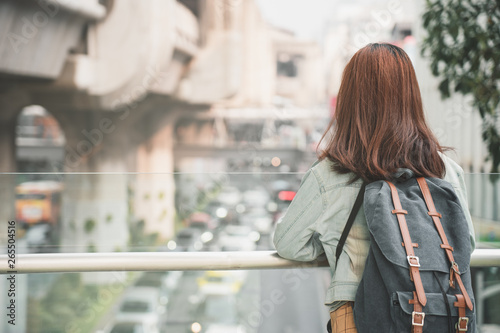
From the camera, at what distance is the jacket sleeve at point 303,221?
142 centimetres

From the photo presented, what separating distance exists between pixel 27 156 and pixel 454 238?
653 inches

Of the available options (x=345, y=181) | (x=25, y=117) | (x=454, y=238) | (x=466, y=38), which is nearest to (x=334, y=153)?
(x=345, y=181)

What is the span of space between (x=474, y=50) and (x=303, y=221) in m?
2.55

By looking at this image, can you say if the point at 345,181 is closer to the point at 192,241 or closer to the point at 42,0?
Answer: the point at 192,241

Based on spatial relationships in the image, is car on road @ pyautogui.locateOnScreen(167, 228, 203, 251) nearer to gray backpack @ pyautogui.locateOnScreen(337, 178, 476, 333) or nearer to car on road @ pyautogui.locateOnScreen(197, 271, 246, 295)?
car on road @ pyautogui.locateOnScreen(197, 271, 246, 295)

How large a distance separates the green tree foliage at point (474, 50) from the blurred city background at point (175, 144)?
0.03 meters

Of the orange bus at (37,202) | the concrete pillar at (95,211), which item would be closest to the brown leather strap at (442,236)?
the concrete pillar at (95,211)

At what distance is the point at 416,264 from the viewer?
1.20 metres

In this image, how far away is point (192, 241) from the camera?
9.84 feet

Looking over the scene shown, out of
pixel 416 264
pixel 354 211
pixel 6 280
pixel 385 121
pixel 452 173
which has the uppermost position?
pixel 385 121

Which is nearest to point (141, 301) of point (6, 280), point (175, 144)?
point (6, 280)

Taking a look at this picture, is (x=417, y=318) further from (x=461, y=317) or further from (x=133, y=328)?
(x=133, y=328)

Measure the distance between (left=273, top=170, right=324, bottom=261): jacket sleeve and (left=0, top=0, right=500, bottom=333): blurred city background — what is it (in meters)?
0.47

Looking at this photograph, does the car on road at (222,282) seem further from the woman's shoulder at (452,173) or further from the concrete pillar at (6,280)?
the woman's shoulder at (452,173)
